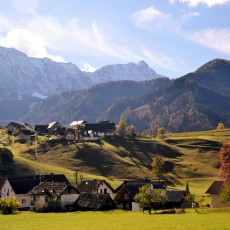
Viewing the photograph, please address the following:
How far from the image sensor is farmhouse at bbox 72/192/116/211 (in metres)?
86.2

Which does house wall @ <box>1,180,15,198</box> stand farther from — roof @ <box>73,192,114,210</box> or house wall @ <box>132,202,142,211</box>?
house wall @ <box>132,202,142,211</box>

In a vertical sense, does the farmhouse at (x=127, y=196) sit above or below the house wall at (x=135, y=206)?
above

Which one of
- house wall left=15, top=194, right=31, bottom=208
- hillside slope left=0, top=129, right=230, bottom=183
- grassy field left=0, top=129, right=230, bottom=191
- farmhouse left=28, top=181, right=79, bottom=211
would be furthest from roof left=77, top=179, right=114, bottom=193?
hillside slope left=0, top=129, right=230, bottom=183

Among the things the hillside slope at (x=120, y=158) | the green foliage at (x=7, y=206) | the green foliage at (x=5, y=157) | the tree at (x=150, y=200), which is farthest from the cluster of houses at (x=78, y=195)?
the green foliage at (x=5, y=157)

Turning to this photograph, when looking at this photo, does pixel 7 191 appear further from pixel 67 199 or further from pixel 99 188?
pixel 99 188

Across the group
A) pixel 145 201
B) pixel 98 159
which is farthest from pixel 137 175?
pixel 145 201

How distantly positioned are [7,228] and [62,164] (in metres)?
106

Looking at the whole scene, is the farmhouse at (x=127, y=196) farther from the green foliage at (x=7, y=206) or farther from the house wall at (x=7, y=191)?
the house wall at (x=7, y=191)

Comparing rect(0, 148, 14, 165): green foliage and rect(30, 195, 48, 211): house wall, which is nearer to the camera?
rect(30, 195, 48, 211): house wall

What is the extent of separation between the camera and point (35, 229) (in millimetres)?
53469

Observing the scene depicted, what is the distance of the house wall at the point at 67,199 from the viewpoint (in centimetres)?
9276

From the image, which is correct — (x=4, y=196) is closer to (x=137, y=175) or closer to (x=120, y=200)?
(x=120, y=200)

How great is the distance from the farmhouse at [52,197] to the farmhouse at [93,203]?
379cm

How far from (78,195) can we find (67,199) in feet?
7.64
